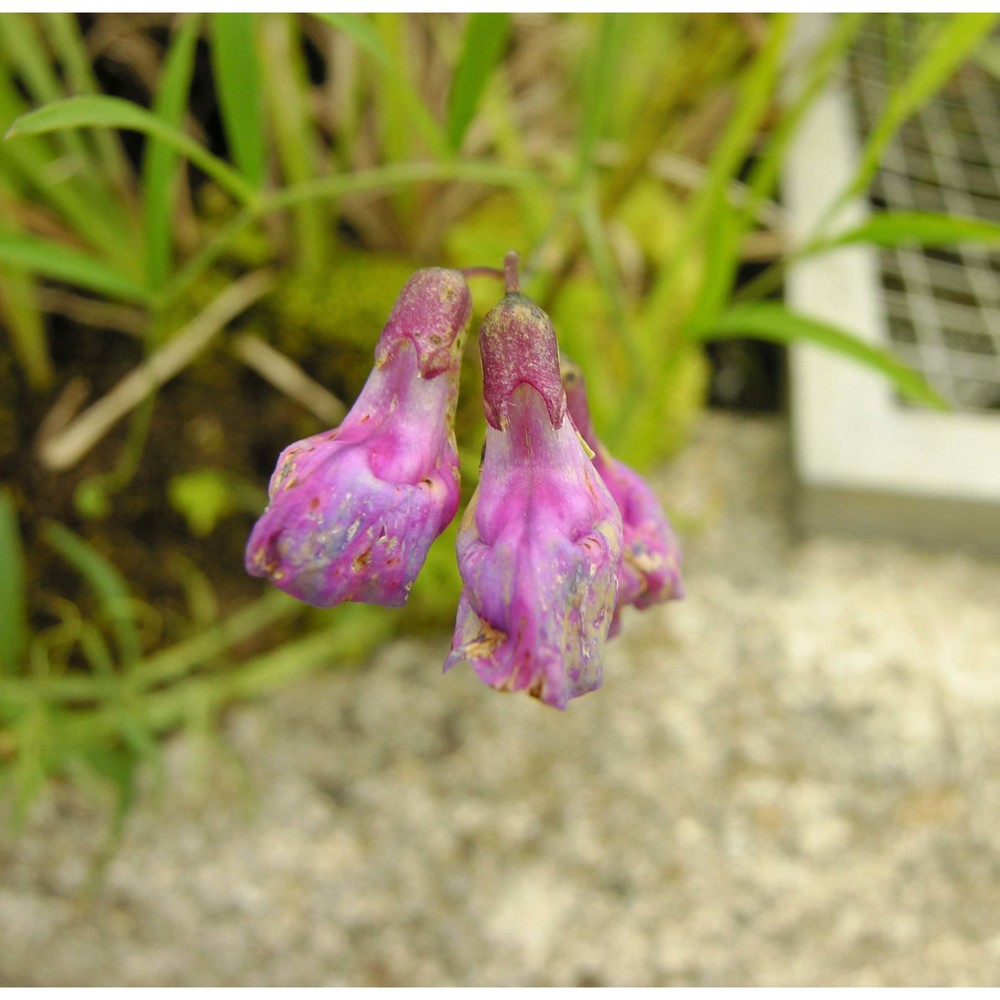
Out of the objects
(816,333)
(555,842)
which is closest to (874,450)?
(816,333)

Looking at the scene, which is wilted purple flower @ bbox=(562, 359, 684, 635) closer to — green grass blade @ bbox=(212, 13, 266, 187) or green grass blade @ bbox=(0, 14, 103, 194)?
green grass blade @ bbox=(212, 13, 266, 187)

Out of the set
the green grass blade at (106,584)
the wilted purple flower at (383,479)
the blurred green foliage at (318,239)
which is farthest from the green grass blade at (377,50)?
the green grass blade at (106,584)

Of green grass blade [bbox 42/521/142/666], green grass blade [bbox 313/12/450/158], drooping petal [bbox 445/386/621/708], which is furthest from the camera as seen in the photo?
green grass blade [bbox 42/521/142/666]

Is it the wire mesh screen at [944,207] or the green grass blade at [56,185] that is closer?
the green grass blade at [56,185]

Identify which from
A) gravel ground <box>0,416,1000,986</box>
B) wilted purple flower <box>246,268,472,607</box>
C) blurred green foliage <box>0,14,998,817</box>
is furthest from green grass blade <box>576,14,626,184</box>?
gravel ground <box>0,416,1000,986</box>

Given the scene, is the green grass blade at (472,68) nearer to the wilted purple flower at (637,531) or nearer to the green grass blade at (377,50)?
the green grass blade at (377,50)

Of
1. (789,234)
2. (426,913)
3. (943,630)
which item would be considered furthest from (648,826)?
(789,234)
